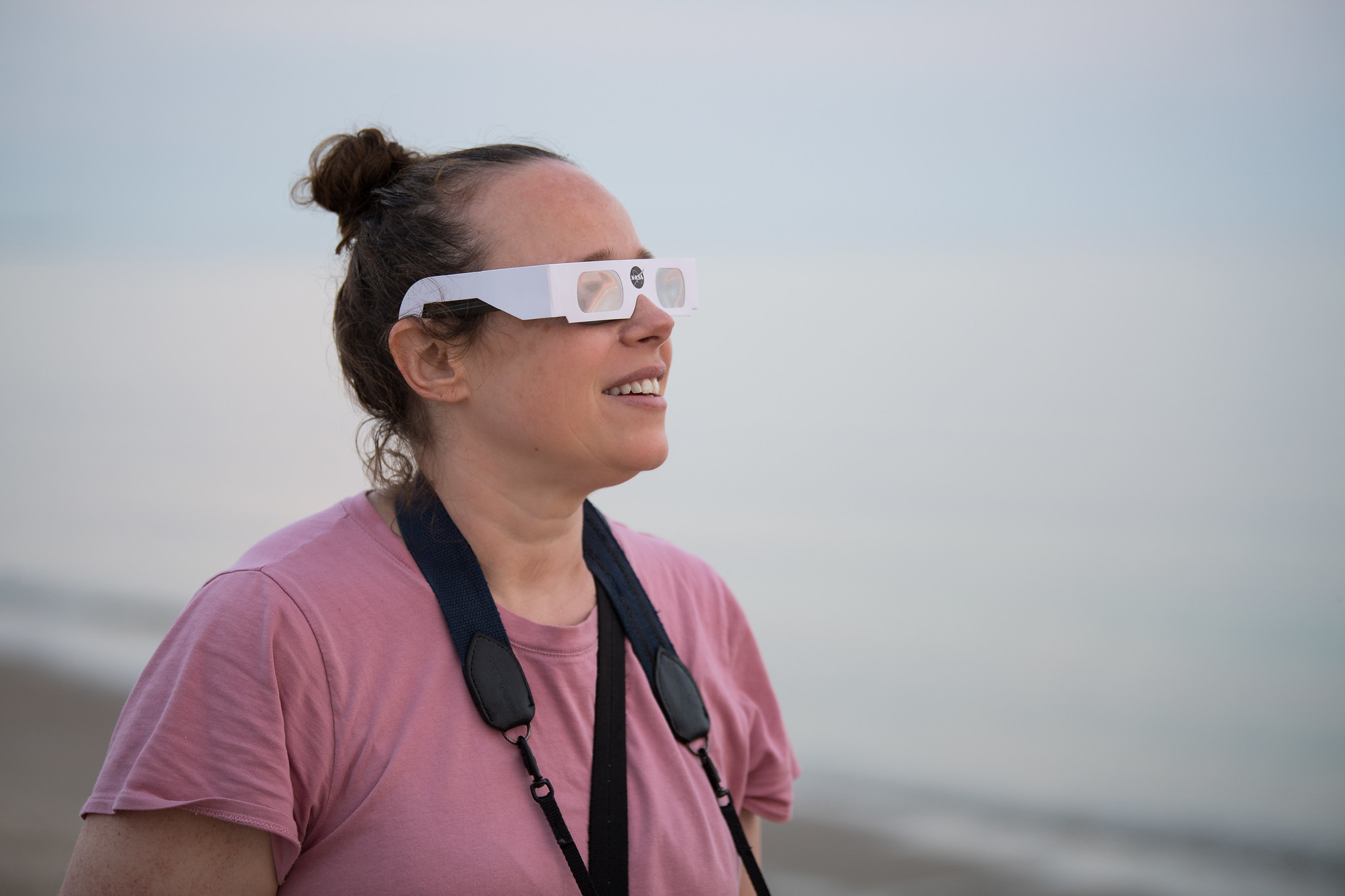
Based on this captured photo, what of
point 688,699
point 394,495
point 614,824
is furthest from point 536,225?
point 614,824

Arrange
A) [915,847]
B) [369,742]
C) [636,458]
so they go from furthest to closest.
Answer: [915,847], [636,458], [369,742]

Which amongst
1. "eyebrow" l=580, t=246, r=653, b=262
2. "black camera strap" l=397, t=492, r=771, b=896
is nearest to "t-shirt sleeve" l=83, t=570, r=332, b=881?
"black camera strap" l=397, t=492, r=771, b=896

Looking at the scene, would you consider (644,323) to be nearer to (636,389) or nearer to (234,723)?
(636,389)

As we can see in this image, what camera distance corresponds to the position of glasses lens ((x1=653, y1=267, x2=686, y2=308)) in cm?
171

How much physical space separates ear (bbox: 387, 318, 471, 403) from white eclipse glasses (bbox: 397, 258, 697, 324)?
0.12ft

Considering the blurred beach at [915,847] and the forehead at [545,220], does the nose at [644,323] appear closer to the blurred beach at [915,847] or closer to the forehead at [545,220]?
the forehead at [545,220]

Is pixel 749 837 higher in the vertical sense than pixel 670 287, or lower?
lower

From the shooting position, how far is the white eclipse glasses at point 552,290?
1587 millimetres

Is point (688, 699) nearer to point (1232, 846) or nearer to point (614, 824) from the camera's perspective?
point (614, 824)

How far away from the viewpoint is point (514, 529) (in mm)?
1716

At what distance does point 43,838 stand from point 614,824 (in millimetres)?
3319

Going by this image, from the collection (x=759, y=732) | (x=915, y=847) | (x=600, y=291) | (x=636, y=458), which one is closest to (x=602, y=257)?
(x=600, y=291)

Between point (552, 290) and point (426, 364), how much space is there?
29 cm

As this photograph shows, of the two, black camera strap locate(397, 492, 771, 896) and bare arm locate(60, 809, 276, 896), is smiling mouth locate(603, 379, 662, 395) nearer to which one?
black camera strap locate(397, 492, 771, 896)
